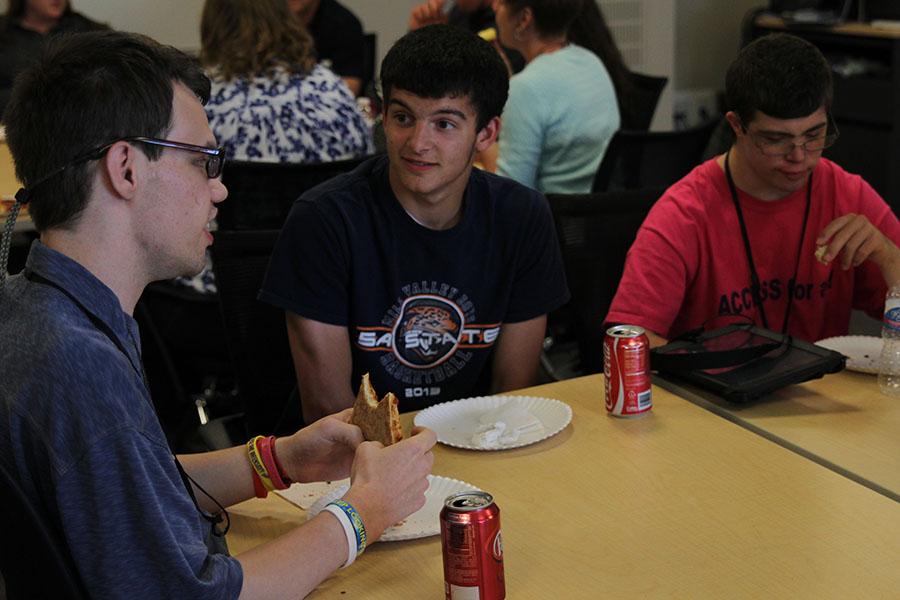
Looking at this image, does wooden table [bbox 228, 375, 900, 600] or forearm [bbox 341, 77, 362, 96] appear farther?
forearm [bbox 341, 77, 362, 96]

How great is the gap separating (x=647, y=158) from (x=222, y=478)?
1910mm

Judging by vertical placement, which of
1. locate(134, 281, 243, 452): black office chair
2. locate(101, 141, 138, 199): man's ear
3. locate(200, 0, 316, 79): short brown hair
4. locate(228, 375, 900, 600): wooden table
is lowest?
locate(134, 281, 243, 452): black office chair

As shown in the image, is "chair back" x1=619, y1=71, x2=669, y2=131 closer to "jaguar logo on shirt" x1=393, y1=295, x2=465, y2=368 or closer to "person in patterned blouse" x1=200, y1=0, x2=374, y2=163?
"person in patterned blouse" x1=200, y1=0, x2=374, y2=163

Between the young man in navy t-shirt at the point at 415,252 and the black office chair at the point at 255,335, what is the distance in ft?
0.24

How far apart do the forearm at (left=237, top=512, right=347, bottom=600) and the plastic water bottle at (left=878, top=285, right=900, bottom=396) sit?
1.10 m

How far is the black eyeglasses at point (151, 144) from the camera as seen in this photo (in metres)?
1.29

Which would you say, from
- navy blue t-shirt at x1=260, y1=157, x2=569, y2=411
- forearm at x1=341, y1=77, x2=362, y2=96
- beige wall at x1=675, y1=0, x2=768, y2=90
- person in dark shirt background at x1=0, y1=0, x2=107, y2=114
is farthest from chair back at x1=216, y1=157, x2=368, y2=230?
beige wall at x1=675, y1=0, x2=768, y2=90

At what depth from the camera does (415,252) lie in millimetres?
2246

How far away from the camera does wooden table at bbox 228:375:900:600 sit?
1.39m

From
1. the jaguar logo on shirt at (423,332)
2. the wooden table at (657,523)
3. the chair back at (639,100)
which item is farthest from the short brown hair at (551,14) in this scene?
the wooden table at (657,523)

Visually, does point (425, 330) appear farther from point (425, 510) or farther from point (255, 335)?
point (425, 510)

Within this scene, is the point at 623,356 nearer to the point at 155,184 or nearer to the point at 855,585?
the point at 855,585

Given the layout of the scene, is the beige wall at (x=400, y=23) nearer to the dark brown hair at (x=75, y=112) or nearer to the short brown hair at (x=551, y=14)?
the short brown hair at (x=551, y=14)

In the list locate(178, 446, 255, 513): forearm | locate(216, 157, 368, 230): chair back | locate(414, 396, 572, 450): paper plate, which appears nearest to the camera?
locate(178, 446, 255, 513): forearm
